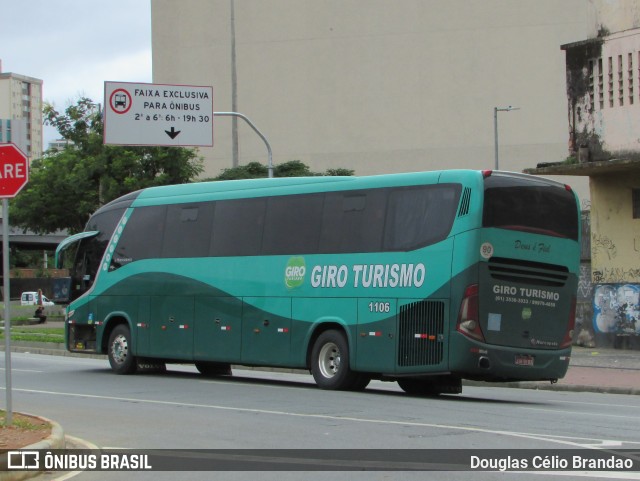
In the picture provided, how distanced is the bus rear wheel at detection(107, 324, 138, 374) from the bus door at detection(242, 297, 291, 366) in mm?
3657

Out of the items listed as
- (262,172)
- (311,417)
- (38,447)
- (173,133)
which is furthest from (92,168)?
(38,447)

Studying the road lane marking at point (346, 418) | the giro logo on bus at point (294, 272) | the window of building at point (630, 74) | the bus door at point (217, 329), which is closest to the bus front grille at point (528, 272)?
the giro logo on bus at point (294, 272)

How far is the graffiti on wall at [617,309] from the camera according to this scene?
27609 millimetres

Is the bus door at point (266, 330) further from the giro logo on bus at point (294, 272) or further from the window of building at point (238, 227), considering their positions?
the window of building at point (238, 227)

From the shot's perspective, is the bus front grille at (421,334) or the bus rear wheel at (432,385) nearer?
the bus front grille at (421,334)

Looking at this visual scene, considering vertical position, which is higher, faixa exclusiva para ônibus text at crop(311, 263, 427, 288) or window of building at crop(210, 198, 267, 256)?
window of building at crop(210, 198, 267, 256)

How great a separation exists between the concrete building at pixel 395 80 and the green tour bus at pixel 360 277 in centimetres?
5095

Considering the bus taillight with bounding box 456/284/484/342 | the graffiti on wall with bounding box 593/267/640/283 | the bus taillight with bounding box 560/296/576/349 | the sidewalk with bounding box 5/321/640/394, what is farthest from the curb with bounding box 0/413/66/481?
Result: the graffiti on wall with bounding box 593/267/640/283

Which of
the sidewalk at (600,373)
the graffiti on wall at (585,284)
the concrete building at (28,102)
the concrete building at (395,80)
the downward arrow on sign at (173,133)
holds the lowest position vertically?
the sidewalk at (600,373)

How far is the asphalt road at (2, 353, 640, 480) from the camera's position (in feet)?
36.3

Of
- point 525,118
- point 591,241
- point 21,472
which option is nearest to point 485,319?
point 21,472

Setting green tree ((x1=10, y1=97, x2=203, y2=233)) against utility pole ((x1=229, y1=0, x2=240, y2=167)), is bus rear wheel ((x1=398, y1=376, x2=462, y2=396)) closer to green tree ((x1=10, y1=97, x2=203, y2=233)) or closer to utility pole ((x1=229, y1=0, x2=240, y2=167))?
utility pole ((x1=229, y1=0, x2=240, y2=167))

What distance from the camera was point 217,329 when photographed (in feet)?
66.1

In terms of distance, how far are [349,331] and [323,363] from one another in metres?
0.90
